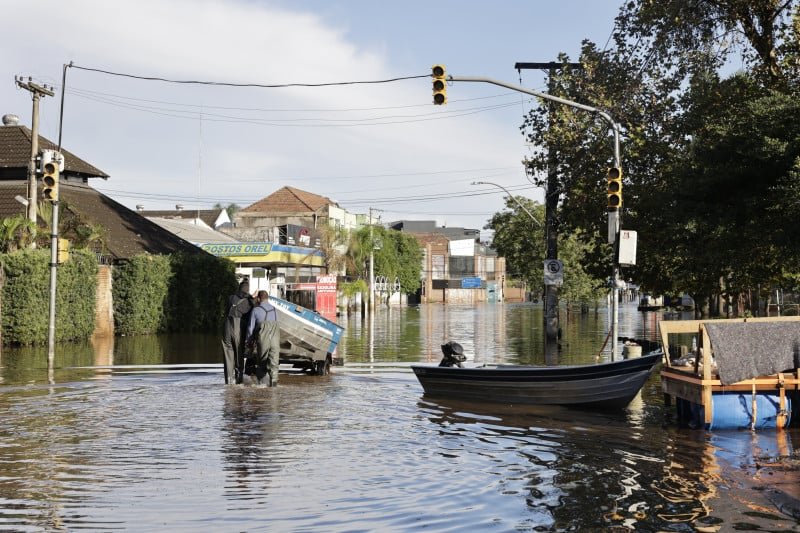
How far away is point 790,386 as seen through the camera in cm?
1530

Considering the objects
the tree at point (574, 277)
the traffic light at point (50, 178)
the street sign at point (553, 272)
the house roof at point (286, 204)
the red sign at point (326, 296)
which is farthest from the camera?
the house roof at point (286, 204)

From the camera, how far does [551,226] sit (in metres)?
32.2

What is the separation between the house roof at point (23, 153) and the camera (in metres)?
46.6

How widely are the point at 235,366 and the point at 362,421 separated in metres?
6.56

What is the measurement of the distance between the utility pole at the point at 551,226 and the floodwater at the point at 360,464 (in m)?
9.83

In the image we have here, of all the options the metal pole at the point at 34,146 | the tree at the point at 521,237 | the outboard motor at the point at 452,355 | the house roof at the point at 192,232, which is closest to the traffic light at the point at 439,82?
the outboard motor at the point at 452,355

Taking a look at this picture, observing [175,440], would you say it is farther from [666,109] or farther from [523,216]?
[523,216]

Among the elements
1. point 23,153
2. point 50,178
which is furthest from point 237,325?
point 23,153

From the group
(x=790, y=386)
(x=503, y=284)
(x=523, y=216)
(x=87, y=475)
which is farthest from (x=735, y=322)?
(x=503, y=284)

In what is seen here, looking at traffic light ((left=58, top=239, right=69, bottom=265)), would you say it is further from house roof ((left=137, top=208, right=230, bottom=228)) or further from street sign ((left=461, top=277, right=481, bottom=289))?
street sign ((left=461, top=277, right=481, bottom=289))

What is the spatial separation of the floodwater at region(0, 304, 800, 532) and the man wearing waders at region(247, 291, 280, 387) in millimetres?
707

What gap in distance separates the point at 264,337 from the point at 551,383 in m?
6.60

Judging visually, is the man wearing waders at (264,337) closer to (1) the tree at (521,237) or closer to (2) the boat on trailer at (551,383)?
(2) the boat on trailer at (551,383)

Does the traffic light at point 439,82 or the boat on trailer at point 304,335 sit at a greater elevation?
the traffic light at point 439,82
